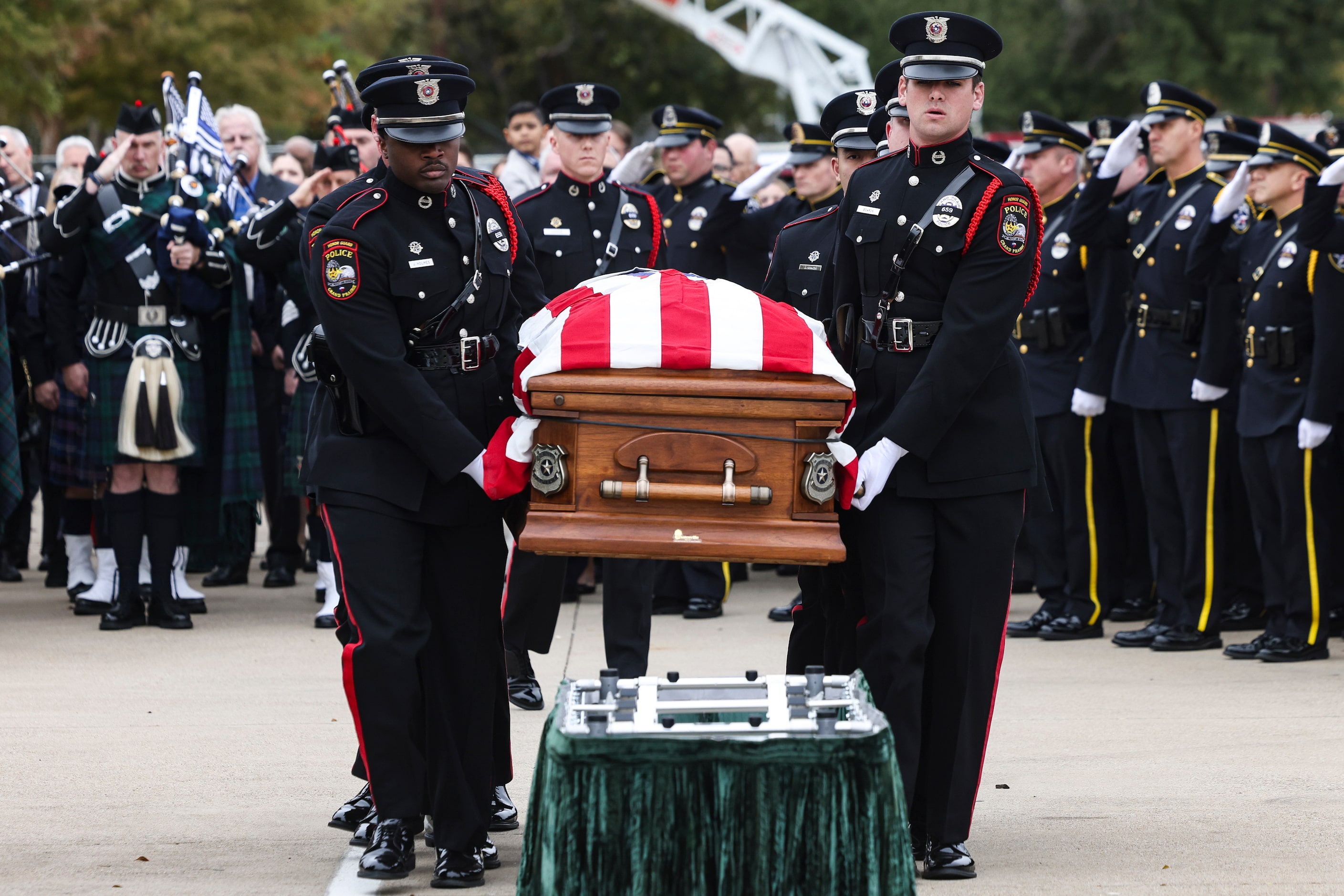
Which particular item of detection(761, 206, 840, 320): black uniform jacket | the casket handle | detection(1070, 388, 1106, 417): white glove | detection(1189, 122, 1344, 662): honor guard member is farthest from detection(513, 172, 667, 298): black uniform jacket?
the casket handle

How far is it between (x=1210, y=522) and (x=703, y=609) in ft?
8.37

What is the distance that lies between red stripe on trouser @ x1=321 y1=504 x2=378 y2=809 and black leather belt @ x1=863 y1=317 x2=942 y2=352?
1526mm

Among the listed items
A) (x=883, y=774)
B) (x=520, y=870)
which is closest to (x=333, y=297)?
(x=520, y=870)

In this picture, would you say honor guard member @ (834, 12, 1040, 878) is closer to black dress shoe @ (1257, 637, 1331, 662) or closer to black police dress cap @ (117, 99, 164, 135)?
black dress shoe @ (1257, 637, 1331, 662)

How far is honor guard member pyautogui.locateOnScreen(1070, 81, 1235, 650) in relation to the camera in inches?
331

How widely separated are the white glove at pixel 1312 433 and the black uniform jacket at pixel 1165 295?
23.1 inches

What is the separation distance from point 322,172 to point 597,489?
14.2 ft

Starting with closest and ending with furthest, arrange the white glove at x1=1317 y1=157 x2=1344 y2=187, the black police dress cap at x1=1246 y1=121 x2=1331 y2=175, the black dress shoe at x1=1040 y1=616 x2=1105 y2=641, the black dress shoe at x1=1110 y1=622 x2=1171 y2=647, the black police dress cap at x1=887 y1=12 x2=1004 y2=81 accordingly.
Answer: the black police dress cap at x1=887 y1=12 x2=1004 y2=81 < the white glove at x1=1317 y1=157 x2=1344 y2=187 < the black police dress cap at x1=1246 y1=121 x2=1331 y2=175 < the black dress shoe at x1=1110 y1=622 x2=1171 y2=647 < the black dress shoe at x1=1040 y1=616 x2=1105 y2=641

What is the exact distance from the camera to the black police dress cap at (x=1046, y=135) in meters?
8.81

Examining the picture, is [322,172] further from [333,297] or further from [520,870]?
[520,870]

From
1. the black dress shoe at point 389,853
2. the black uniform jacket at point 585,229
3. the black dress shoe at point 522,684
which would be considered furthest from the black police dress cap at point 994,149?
the black dress shoe at point 389,853

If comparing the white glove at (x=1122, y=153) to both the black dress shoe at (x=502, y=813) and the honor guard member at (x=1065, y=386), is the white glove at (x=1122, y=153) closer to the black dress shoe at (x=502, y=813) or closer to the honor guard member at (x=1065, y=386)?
the honor guard member at (x=1065, y=386)

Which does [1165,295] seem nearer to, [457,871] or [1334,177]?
[1334,177]

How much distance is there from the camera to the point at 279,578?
34.4 ft
